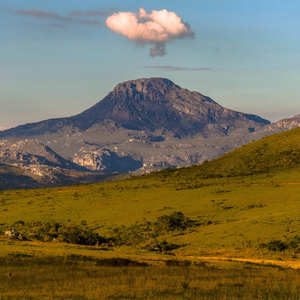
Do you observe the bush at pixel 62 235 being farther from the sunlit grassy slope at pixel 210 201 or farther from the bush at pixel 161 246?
the sunlit grassy slope at pixel 210 201

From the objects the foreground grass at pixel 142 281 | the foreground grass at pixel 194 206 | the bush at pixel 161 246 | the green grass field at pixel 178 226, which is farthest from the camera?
the foreground grass at pixel 194 206

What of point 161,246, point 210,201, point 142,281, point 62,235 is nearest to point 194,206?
point 210,201

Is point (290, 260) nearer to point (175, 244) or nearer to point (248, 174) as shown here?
point (175, 244)

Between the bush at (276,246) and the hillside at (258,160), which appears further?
the hillside at (258,160)

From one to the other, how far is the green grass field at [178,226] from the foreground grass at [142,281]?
→ 0.23ft

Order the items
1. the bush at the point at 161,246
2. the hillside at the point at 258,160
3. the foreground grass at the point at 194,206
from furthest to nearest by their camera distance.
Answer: the hillside at the point at 258,160 → the foreground grass at the point at 194,206 → the bush at the point at 161,246

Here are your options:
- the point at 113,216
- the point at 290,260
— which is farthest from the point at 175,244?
the point at 113,216

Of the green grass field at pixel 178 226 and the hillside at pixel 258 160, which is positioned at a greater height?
the hillside at pixel 258 160

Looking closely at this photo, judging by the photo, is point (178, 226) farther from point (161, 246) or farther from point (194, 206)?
point (194, 206)

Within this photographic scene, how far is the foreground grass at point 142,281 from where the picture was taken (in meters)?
31.5

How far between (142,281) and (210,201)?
6644 cm

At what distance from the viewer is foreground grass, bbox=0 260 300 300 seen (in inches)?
1238

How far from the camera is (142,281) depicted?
36.1 meters

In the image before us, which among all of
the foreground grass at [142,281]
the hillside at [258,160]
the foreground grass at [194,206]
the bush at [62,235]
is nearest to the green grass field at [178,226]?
the foreground grass at [142,281]
